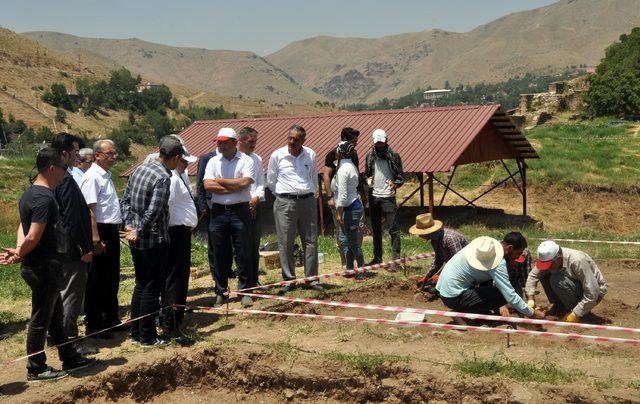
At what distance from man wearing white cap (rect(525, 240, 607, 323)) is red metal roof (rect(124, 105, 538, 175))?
8.94 meters

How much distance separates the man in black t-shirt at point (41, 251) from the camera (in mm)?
5797

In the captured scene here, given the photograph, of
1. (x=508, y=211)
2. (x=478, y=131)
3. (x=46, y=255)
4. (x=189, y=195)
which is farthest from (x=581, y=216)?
(x=46, y=255)

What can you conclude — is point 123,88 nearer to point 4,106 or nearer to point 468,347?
point 4,106

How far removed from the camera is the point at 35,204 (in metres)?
5.79

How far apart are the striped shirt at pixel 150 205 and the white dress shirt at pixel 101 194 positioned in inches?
20.7

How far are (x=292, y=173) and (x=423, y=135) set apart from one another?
33.6 feet

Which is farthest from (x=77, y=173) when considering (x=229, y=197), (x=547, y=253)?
(x=547, y=253)

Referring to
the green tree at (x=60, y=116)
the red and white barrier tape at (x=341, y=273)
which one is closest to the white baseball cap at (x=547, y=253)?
the red and white barrier tape at (x=341, y=273)

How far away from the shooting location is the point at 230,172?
8.02 meters

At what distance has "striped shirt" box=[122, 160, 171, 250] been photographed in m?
6.66

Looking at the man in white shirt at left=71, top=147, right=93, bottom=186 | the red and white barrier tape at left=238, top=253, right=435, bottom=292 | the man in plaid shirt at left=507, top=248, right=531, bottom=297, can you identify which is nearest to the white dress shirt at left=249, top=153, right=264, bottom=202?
the red and white barrier tape at left=238, top=253, right=435, bottom=292

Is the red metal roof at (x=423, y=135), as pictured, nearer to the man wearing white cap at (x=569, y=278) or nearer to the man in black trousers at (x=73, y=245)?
the man wearing white cap at (x=569, y=278)

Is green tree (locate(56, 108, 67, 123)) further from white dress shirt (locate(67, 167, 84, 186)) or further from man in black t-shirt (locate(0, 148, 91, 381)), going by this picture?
man in black t-shirt (locate(0, 148, 91, 381))

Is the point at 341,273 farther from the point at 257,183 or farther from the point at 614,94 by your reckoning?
the point at 614,94
